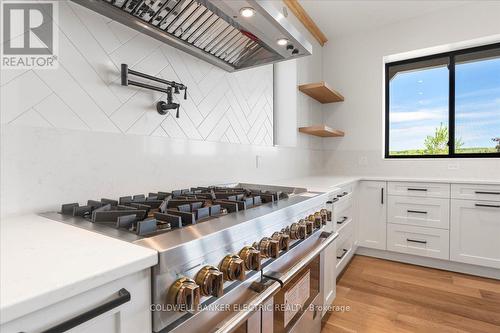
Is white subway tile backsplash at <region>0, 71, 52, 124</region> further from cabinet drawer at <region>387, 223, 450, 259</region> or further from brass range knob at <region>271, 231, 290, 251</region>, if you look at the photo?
cabinet drawer at <region>387, 223, 450, 259</region>

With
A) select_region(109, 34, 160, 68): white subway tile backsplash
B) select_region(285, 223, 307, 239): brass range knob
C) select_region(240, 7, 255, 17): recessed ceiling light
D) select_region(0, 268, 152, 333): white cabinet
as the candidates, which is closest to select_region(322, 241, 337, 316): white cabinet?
select_region(285, 223, 307, 239): brass range knob

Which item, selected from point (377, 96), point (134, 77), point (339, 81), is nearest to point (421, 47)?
point (377, 96)

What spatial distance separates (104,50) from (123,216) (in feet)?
2.58

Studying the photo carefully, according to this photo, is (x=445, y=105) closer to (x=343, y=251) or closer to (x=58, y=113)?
(x=343, y=251)

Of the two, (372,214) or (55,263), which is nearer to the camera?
(55,263)

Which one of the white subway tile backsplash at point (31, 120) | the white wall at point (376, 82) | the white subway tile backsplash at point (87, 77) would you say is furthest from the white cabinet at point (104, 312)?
the white wall at point (376, 82)

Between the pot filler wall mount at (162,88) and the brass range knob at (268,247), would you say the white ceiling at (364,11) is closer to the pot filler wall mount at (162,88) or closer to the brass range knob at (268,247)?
the pot filler wall mount at (162,88)

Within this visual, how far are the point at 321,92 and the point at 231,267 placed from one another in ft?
8.94

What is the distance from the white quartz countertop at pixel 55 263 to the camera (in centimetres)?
38

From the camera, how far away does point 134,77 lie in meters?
1.23

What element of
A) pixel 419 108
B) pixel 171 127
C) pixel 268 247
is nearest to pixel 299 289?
pixel 268 247

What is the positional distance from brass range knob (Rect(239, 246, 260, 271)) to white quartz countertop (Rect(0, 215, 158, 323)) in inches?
11.7

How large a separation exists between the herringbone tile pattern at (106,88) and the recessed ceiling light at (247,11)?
19.7 inches

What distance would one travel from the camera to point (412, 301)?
196cm
